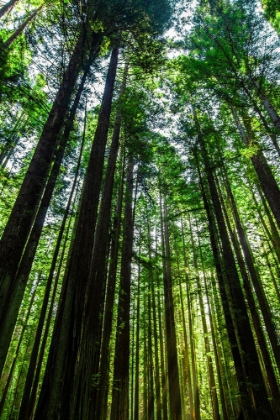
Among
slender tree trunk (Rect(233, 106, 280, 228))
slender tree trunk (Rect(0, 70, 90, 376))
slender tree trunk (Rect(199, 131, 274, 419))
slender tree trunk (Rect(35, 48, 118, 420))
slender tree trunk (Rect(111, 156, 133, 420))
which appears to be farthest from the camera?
slender tree trunk (Rect(233, 106, 280, 228))

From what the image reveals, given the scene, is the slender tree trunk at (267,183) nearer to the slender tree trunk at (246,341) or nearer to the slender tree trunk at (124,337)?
the slender tree trunk at (246,341)

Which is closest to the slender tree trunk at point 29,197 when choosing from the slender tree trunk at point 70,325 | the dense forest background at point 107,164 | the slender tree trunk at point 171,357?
the dense forest background at point 107,164

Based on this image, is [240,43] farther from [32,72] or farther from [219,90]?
[32,72]

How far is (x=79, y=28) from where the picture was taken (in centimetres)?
575

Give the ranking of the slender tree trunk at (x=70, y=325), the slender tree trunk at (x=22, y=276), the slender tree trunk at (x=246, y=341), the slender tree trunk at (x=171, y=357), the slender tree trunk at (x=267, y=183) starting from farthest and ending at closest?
1. the slender tree trunk at (x=171, y=357)
2. the slender tree trunk at (x=267, y=183)
3. the slender tree trunk at (x=246, y=341)
4. the slender tree trunk at (x=22, y=276)
5. the slender tree trunk at (x=70, y=325)

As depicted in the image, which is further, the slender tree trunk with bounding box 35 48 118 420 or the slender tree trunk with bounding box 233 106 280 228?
the slender tree trunk with bounding box 233 106 280 228

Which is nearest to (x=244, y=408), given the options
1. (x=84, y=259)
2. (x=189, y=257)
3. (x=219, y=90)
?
(x=84, y=259)

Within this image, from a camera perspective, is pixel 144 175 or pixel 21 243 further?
pixel 144 175

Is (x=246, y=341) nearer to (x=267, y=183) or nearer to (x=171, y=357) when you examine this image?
(x=171, y=357)

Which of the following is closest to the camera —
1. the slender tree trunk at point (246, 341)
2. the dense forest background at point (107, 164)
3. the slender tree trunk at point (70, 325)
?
the slender tree trunk at point (70, 325)

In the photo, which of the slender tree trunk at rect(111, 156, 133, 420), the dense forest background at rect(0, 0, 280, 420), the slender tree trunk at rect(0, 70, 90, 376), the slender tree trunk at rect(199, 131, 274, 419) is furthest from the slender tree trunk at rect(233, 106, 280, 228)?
the slender tree trunk at rect(0, 70, 90, 376)

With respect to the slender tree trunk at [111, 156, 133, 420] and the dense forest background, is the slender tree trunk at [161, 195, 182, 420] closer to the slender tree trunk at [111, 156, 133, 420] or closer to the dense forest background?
the dense forest background

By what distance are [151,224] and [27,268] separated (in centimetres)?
1053

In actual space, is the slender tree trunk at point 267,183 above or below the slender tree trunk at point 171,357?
above
